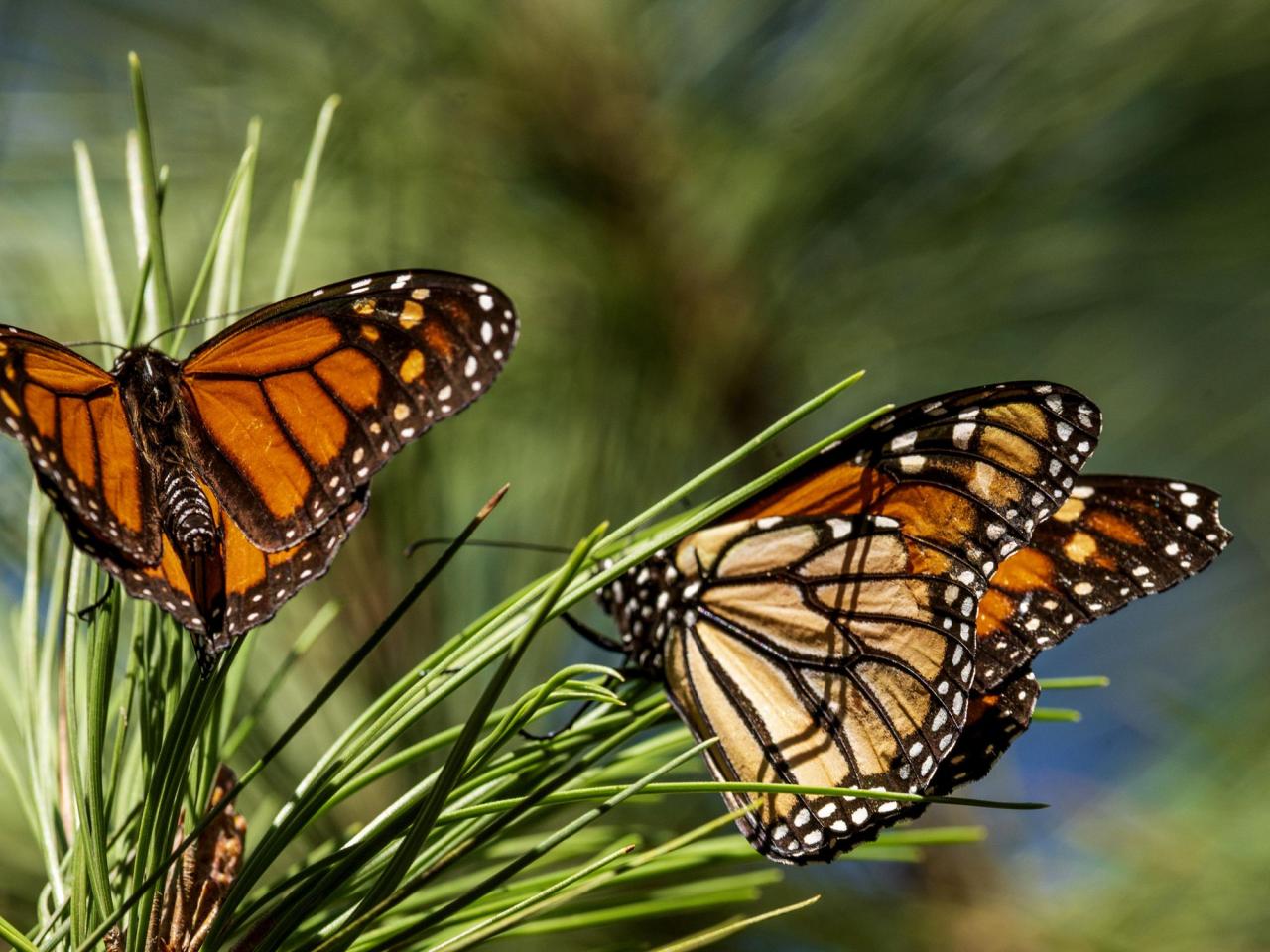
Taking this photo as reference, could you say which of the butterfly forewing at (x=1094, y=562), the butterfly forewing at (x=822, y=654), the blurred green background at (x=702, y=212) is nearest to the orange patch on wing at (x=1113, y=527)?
the butterfly forewing at (x=1094, y=562)

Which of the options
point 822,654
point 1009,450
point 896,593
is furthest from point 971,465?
point 822,654

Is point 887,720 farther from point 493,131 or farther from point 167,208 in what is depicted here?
point 167,208

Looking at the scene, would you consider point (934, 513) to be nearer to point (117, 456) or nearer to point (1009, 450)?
point (1009, 450)

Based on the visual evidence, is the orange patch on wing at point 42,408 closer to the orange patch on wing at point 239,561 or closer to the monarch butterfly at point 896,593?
the orange patch on wing at point 239,561

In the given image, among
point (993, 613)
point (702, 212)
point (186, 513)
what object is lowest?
point (993, 613)

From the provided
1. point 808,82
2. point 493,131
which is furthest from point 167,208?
point 808,82

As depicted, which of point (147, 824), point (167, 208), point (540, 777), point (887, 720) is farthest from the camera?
point (167, 208)
